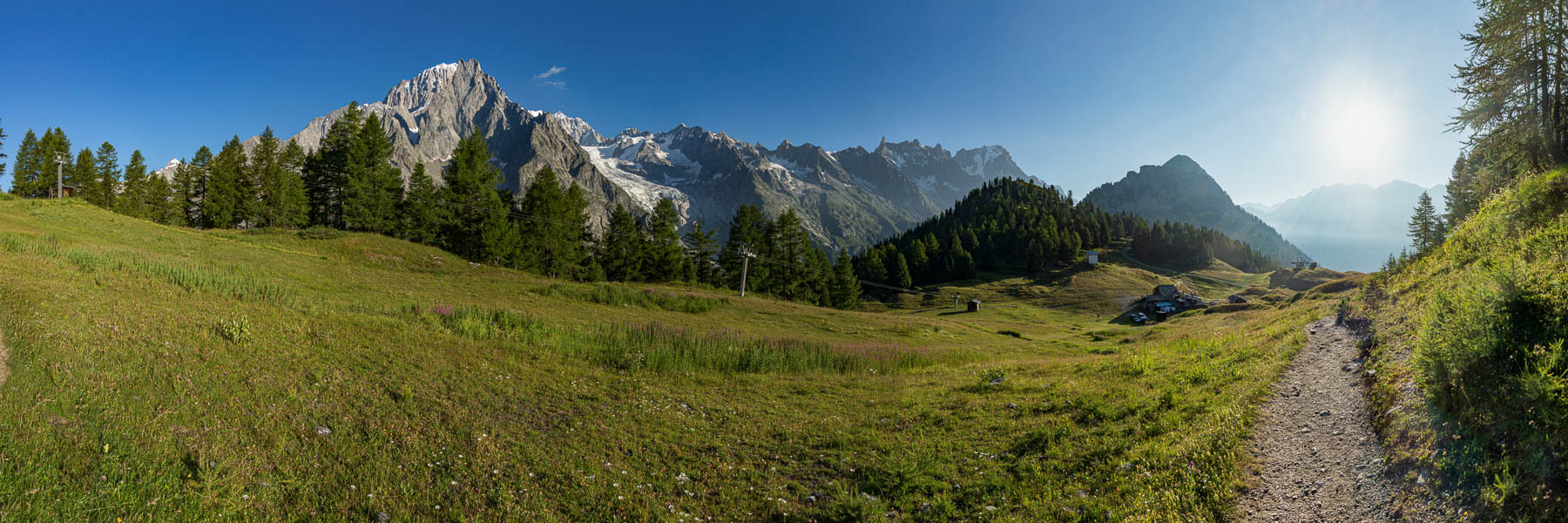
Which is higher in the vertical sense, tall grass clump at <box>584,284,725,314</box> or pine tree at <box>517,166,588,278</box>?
pine tree at <box>517,166,588,278</box>

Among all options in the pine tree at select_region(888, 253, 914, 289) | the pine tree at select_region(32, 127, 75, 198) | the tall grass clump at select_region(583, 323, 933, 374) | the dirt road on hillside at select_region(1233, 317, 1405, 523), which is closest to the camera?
the dirt road on hillside at select_region(1233, 317, 1405, 523)

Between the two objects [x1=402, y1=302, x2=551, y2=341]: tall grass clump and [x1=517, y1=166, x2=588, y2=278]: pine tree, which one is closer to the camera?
[x1=402, y1=302, x2=551, y2=341]: tall grass clump

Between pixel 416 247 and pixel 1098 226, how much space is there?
185 m

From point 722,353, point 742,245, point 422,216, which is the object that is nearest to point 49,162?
point 422,216

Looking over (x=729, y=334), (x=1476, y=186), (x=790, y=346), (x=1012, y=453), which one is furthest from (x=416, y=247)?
(x=1476, y=186)

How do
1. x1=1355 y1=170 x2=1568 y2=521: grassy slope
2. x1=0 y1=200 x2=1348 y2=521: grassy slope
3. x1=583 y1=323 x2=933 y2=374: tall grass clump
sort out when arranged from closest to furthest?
1. x1=1355 y1=170 x2=1568 y2=521: grassy slope
2. x1=0 y1=200 x2=1348 y2=521: grassy slope
3. x1=583 y1=323 x2=933 y2=374: tall grass clump

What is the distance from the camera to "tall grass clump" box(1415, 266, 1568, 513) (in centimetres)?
513

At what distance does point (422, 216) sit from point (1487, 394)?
73.1 meters

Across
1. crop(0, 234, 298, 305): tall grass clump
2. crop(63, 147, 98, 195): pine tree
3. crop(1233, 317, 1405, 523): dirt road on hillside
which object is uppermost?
crop(63, 147, 98, 195): pine tree

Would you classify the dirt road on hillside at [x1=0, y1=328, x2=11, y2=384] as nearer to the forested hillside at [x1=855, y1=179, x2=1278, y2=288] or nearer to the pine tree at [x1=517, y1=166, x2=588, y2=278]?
the pine tree at [x1=517, y1=166, x2=588, y2=278]

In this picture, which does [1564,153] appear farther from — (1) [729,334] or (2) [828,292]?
(2) [828,292]

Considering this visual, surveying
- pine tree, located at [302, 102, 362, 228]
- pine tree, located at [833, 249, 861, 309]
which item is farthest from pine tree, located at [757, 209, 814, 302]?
pine tree, located at [302, 102, 362, 228]

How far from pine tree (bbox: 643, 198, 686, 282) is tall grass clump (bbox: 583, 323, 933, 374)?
5164 centimetres

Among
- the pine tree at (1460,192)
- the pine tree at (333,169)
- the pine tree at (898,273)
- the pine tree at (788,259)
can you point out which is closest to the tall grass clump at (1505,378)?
the pine tree at (1460,192)
